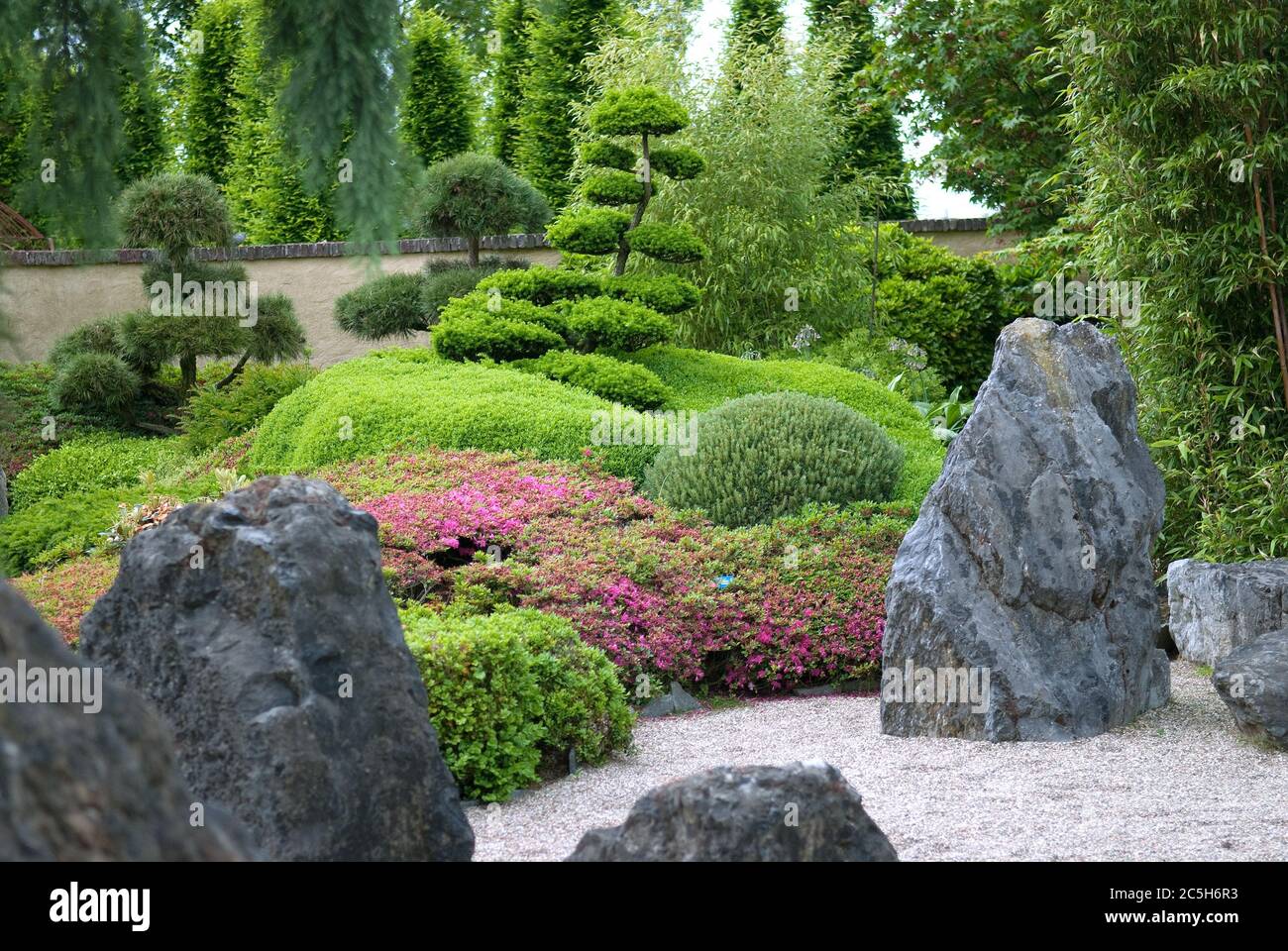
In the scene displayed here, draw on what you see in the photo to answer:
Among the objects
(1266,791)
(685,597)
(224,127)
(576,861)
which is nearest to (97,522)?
(685,597)

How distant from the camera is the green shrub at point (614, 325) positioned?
1010 cm

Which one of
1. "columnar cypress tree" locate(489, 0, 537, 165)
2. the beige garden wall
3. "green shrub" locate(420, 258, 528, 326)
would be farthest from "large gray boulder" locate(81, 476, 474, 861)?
"columnar cypress tree" locate(489, 0, 537, 165)

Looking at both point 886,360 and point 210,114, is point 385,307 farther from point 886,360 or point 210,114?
point 210,114

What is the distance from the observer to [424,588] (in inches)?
226

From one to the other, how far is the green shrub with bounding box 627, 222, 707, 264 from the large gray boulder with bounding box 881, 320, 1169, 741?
581 cm

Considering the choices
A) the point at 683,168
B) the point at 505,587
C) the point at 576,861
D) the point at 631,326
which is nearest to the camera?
the point at 576,861

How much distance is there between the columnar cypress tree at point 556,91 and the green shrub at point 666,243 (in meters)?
4.86

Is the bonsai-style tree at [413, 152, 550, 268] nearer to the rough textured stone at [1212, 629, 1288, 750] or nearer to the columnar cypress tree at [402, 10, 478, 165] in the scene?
the columnar cypress tree at [402, 10, 478, 165]

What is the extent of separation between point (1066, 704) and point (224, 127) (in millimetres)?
16088

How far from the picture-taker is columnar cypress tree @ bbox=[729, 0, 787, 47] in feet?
52.1

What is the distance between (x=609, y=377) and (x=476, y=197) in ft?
12.7

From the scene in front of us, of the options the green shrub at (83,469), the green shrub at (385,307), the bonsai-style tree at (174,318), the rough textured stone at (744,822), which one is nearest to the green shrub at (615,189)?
the green shrub at (385,307)

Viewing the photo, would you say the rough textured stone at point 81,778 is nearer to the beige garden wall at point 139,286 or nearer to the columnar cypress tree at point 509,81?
the beige garden wall at point 139,286

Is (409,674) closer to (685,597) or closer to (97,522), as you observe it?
(685,597)
